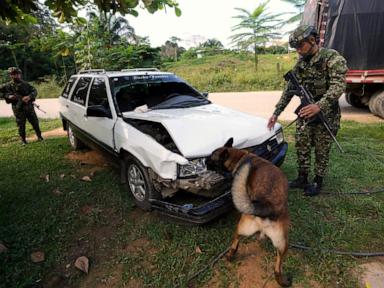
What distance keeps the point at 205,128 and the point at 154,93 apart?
1.46 m

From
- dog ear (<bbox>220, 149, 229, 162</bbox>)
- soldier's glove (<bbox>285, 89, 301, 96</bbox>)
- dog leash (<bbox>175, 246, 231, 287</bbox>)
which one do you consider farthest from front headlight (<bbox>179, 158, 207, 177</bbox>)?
soldier's glove (<bbox>285, 89, 301, 96</bbox>)

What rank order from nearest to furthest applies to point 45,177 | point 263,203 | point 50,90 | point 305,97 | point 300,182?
point 263,203 → point 305,97 → point 300,182 → point 45,177 → point 50,90

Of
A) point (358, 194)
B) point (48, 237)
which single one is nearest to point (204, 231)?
point (48, 237)

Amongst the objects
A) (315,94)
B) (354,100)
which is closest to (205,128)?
(315,94)

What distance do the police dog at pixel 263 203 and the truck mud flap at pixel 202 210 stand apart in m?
0.28

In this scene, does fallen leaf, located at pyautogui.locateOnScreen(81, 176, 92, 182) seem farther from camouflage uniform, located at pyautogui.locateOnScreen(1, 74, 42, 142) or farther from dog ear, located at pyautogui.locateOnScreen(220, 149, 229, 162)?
camouflage uniform, located at pyautogui.locateOnScreen(1, 74, 42, 142)

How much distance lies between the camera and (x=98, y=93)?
4.42 m

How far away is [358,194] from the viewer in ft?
11.9

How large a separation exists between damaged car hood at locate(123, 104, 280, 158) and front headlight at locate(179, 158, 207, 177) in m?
0.06

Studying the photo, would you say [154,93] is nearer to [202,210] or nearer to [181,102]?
[181,102]

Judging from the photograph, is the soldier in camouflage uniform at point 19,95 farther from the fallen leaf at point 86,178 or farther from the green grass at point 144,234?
the fallen leaf at point 86,178

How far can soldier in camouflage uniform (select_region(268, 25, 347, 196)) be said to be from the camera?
3068mm

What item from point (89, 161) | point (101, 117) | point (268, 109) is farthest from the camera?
point (268, 109)

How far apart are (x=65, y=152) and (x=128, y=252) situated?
3663 mm
